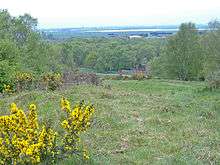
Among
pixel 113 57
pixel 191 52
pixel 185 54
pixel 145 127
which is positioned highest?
pixel 145 127

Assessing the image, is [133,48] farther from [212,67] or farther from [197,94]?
[197,94]

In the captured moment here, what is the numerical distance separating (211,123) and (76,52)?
89.8m

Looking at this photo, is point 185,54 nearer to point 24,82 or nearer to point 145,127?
point 24,82

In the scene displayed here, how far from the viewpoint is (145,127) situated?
1140 centimetres

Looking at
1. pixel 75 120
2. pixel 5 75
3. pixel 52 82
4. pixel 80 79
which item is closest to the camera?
pixel 75 120

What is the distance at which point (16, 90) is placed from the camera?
19.4m

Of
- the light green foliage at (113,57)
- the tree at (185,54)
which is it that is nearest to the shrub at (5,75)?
the tree at (185,54)

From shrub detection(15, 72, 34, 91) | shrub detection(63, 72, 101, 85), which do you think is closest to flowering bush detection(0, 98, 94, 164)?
shrub detection(15, 72, 34, 91)

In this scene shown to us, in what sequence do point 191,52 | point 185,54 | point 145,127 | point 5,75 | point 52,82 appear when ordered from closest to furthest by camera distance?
point 145,127 < point 52,82 < point 5,75 < point 191,52 < point 185,54

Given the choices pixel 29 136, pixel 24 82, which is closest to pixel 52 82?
pixel 24 82

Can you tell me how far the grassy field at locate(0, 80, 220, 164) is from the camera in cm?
873

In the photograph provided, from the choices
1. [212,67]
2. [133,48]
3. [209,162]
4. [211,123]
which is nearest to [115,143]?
[209,162]

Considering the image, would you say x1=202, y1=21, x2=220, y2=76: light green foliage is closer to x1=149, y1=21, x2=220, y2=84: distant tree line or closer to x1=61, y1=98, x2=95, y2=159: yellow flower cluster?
x1=149, y1=21, x2=220, y2=84: distant tree line

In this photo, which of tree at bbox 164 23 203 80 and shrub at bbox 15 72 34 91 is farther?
tree at bbox 164 23 203 80
